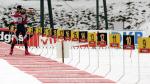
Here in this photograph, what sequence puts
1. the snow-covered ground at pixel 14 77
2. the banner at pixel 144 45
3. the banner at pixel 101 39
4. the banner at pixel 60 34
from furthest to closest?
1. the banner at pixel 60 34
2. the banner at pixel 101 39
3. the banner at pixel 144 45
4. the snow-covered ground at pixel 14 77

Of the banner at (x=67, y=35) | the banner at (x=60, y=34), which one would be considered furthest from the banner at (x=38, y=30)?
the banner at (x=67, y=35)

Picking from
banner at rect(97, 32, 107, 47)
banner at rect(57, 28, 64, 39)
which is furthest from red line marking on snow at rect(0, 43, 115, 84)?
banner at rect(57, 28, 64, 39)

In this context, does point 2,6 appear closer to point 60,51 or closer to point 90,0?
point 90,0

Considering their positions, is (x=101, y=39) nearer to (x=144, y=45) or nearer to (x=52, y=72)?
(x=52, y=72)

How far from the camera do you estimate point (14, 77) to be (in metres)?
13.7

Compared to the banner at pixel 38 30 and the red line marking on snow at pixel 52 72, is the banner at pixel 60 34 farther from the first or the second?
the red line marking on snow at pixel 52 72

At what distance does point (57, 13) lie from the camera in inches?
2630

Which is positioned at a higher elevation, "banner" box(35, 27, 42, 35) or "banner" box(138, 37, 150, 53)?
"banner" box(138, 37, 150, 53)

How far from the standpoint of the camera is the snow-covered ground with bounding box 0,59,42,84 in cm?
1272

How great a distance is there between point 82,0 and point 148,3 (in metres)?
8.78

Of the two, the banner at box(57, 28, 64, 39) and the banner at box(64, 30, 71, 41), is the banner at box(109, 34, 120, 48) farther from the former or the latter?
the banner at box(57, 28, 64, 39)

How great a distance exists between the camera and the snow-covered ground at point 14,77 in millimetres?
12719

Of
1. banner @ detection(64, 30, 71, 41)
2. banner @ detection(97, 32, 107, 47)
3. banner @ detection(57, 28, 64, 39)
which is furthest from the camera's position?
banner @ detection(57, 28, 64, 39)

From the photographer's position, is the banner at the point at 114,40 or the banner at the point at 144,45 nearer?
the banner at the point at 144,45
